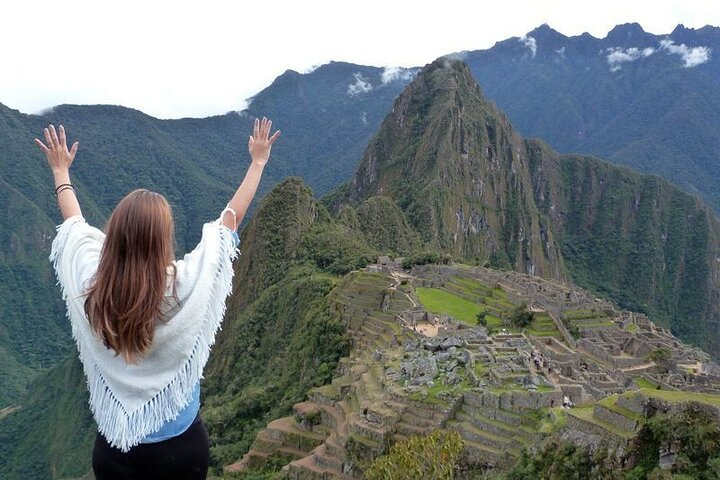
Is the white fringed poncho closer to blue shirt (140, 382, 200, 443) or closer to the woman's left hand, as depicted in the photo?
blue shirt (140, 382, 200, 443)

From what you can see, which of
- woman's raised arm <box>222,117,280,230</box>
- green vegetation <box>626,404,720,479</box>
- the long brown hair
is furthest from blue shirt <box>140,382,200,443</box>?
green vegetation <box>626,404,720,479</box>

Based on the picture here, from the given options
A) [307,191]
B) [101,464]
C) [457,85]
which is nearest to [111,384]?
[101,464]

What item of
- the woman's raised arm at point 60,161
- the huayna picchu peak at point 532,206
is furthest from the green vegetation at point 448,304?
the huayna picchu peak at point 532,206

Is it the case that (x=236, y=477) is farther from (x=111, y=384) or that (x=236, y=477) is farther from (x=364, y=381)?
(x=111, y=384)

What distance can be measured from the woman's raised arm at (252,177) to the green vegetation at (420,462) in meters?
10.2

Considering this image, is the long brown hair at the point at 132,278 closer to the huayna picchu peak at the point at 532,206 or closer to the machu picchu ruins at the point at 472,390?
the machu picchu ruins at the point at 472,390

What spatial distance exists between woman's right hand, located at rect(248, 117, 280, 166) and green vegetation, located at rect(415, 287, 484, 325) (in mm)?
36743

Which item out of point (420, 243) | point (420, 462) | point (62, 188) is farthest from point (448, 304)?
point (420, 243)

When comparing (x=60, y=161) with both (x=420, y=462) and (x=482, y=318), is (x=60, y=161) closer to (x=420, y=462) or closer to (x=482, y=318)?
(x=420, y=462)

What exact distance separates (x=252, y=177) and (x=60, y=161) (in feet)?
4.23

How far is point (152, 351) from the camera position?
3.71 metres

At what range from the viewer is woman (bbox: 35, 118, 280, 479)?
11.8 feet

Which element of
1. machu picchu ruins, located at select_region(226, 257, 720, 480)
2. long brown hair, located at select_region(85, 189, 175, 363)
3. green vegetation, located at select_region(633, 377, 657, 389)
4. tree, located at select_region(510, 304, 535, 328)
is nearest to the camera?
long brown hair, located at select_region(85, 189, 175, 363)

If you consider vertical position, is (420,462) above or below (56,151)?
below
